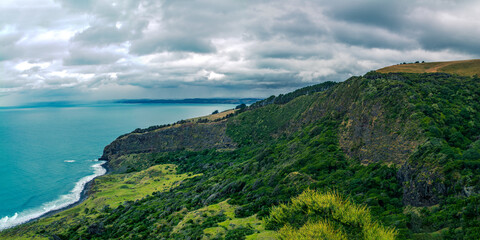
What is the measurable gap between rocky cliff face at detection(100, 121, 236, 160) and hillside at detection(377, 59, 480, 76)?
326ft

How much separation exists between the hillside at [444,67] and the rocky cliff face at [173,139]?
99342 mm

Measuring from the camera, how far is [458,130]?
4103cm

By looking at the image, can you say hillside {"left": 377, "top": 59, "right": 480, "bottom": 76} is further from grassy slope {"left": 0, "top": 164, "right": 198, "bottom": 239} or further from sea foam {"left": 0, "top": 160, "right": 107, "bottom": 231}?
sea foam {"left": 0, "top": 160, "right": 107, "bottom": 231}

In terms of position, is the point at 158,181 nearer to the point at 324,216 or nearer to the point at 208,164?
the point at 208,164

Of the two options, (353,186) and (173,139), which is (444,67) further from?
(173,139)

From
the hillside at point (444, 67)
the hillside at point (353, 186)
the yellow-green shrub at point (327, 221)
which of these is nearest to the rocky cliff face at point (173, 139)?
the hillside at point (353, 186)

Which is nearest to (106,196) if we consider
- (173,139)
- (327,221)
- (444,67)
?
(173,139)

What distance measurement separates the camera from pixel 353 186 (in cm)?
3947

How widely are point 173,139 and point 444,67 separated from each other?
147m

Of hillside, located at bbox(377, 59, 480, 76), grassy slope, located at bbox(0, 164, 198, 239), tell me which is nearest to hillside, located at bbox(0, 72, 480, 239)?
grassy slope, located at bbox(0, 164, 198, 239)

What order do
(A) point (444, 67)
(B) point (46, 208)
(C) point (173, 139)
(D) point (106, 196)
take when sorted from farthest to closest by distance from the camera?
(C) point (173, 139) < (B) point (46, 208) < (D) point (106, 196) < (A) point (444, 67)

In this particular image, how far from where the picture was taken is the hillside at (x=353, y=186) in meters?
26.5

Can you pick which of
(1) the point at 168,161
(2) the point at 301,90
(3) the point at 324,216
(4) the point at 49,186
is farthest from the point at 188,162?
(3) the point at 324,216

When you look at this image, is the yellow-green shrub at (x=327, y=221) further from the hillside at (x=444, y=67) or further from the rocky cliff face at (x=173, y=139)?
the rocky cliff face at (x=173, y=139)
